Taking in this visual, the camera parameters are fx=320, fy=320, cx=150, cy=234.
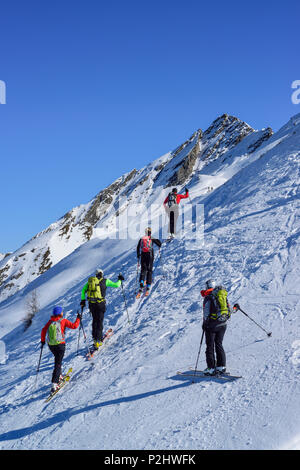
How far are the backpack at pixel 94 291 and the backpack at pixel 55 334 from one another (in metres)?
1.54

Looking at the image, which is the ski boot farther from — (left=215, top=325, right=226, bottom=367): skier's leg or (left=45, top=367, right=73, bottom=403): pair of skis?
(left=45, top=367, right=73, bottom=403): pair of skis

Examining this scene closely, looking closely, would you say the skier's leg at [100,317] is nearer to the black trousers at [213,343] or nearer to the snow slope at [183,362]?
the snow slope at [183,362]

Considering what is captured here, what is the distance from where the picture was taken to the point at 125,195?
5512 inches

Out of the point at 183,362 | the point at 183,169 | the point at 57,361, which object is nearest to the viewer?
the point at 183,362

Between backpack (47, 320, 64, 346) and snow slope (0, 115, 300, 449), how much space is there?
46.6 inches

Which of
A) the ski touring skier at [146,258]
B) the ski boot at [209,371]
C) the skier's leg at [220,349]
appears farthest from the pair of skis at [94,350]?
the skier's leg at [220,349]

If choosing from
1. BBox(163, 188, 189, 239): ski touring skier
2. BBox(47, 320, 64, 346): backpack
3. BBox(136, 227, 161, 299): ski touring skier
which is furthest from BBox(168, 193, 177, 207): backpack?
BBox(47, 320, 64, 346): backpack

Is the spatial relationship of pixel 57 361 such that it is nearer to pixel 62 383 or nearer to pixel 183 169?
pixel 62 383

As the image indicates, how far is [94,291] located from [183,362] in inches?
143

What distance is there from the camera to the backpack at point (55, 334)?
8.55 meters

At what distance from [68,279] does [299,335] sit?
17.3 metres

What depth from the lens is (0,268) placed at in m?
110

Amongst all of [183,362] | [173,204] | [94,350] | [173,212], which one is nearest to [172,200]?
[173,204]

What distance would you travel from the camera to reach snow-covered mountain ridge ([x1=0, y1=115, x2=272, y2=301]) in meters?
93.8
